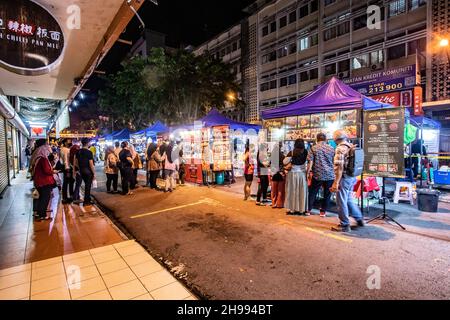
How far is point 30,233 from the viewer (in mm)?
5047

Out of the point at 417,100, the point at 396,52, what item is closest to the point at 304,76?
the point at 396,52

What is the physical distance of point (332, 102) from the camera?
6.43 m

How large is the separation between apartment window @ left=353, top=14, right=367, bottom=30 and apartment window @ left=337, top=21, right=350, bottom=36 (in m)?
0.56

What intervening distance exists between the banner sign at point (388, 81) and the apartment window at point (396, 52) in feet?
8.18

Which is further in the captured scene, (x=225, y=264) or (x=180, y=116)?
(x=180, y=116)

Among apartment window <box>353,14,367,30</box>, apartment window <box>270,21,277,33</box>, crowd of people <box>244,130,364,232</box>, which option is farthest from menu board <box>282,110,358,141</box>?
apartment window <box>270,21,277,33</box>

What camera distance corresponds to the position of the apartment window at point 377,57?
17080 millimetres

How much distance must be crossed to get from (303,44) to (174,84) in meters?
13.4

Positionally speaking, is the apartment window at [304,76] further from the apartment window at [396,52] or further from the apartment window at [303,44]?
the apartment window at [396,52]

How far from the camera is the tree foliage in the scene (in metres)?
18.9

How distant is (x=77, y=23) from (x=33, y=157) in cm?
349

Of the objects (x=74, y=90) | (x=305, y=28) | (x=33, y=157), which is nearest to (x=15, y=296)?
(x=33, y=157)

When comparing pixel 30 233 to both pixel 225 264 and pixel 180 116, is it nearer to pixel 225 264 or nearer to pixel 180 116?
pixel 225 264

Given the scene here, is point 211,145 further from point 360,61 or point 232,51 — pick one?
point 232,51
